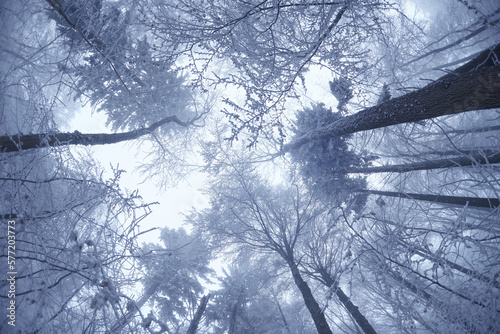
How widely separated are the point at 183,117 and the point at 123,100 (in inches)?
111

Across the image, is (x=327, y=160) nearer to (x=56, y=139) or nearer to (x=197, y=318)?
(x=197, y=318)

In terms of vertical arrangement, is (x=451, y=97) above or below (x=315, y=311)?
above

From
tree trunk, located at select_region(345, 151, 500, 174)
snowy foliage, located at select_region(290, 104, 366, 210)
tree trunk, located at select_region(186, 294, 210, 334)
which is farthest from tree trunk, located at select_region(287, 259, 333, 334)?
tree trunk, located at select_region(345, 151, 500, 174)

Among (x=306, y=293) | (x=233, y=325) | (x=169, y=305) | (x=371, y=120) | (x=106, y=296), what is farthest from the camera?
(x=169, y=305)

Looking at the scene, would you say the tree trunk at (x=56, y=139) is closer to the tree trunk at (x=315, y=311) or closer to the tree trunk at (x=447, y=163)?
the tree trunk at (x=315, y=311)

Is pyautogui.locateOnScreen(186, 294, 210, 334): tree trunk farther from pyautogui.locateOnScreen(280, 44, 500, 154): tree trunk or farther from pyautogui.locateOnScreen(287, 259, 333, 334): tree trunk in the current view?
pyautogui.locateOnScreen(280, 44, 500, 154): tree trunk

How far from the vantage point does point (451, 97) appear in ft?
7.46

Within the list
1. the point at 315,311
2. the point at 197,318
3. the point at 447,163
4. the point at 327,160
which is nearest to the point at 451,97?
the point at 447,163

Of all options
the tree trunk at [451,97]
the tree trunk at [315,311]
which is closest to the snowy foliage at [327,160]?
the tree trunk at [315,311]

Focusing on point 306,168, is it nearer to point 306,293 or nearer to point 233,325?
point 306,293

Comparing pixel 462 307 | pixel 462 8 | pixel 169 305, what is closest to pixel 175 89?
pixel 462 307

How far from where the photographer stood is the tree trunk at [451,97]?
6.63 feet

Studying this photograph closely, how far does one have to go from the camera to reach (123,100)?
746cm

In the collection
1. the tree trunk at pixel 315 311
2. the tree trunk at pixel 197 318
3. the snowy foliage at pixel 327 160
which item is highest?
the snowy foliage at pixel 327 160
